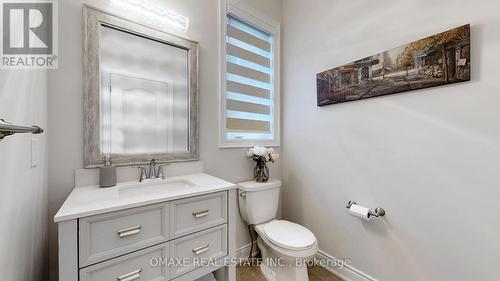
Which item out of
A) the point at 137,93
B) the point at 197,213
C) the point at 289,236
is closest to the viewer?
the point at 197,213

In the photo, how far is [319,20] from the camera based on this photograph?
1.80m

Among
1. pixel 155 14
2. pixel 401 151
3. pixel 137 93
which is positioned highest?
pixel 155 14

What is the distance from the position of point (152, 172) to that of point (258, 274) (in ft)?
4.00

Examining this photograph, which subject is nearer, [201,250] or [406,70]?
[201,250]

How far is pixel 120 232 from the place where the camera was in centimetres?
92

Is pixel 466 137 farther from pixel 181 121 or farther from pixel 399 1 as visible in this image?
pixel 181 121

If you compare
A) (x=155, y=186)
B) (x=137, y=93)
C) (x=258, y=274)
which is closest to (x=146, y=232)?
(x=155, y=186)

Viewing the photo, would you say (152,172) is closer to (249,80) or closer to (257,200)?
(257,200)

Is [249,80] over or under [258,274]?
over

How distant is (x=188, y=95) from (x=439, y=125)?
63.8 inches

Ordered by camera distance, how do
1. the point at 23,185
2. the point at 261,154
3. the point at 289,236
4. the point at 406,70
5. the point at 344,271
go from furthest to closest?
the point at 261,154 → the point at 344,271 → the point at 289,236 → the point at 406,70 → the point at 23,185

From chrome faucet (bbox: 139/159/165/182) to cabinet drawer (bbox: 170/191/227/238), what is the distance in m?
0.42

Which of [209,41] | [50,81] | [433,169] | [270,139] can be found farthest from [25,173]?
[433,169]

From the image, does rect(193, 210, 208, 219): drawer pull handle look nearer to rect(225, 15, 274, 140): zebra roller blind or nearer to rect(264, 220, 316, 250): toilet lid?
rect(264, 220, 316, 250): toilet lid
